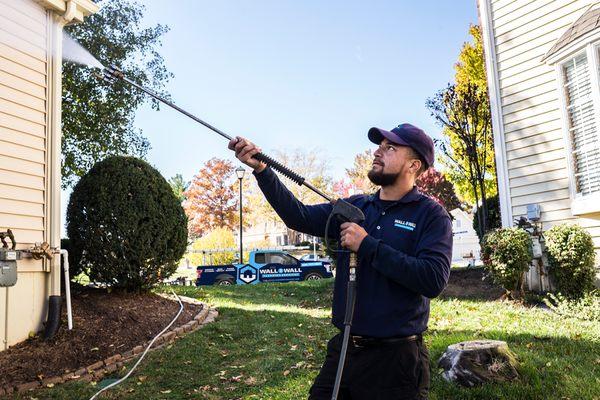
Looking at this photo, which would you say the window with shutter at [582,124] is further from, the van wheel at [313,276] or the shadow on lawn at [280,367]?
the van wheel at [313,276]

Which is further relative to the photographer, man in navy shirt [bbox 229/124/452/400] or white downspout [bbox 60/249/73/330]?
white downspout [bbox 60/249/73/330]

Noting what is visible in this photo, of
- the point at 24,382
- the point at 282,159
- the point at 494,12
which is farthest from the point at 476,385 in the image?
the point at 282,159

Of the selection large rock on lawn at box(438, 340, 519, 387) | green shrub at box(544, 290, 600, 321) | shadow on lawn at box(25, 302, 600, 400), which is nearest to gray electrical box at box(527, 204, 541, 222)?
green shrub at box(544, 290, 600, 321)

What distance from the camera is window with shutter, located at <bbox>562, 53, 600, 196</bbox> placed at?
742 centimetres

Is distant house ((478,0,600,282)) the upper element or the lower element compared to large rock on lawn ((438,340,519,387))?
upper

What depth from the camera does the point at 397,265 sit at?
2.04 metres

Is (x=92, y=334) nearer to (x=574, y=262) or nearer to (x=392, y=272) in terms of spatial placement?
(x=392, y=272)

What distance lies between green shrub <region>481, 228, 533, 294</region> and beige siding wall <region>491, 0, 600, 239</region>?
0.95m

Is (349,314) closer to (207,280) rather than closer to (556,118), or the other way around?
(556,118)

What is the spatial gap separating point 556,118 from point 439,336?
181 inches

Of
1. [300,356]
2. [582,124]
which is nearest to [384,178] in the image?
[300,356]

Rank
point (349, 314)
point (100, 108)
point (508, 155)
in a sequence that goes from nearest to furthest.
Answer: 1. point (349, 314)
2. point (508, 155)
3. point (100, 108)

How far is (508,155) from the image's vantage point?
8922 millimetres

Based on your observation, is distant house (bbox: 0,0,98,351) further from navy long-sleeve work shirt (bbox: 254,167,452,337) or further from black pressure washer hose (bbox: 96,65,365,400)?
navy long-sleeve work shirt (bbox: 254,167,452,337)
